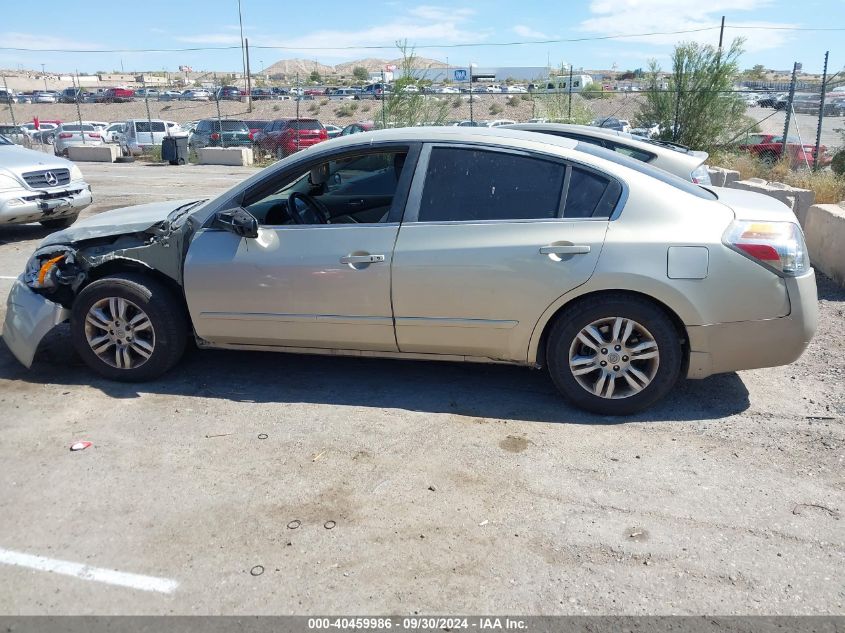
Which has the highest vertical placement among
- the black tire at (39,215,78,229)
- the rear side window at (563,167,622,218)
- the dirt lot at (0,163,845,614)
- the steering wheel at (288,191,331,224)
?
the rear side window at (563,167,622,218)

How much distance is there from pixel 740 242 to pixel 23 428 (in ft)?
14.5

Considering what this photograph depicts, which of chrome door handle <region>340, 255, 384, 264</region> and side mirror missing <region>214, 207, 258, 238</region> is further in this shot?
side mirror missing <region>214, 207, 258, 238</region>

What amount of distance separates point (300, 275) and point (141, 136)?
27566 mm

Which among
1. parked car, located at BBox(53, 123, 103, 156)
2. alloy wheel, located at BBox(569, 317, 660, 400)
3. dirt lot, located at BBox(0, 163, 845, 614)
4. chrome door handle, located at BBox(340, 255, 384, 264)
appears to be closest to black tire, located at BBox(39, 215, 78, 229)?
dirt lot, located at BBox(0, 163, 845, 614)

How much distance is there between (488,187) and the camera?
14.7 feet

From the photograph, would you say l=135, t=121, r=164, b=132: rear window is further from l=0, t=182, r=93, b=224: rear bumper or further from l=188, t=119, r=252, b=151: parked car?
l=0, t=182, r=93, b=224: rear bumper

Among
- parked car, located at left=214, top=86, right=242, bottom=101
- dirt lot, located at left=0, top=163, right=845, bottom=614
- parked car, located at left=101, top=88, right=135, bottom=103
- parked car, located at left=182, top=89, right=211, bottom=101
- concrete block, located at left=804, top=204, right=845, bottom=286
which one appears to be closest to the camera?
dirt lot, located at left=0, top=163, right=845, bottom=614

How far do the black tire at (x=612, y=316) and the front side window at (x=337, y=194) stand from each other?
4.38ft

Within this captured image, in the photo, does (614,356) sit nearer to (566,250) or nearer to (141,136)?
(566,250)

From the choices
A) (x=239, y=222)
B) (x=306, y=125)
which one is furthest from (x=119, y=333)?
(x=306, y=125)

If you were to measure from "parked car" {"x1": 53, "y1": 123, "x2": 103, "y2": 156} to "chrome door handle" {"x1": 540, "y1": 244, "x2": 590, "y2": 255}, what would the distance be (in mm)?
27406

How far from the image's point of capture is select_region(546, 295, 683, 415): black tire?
167 inches

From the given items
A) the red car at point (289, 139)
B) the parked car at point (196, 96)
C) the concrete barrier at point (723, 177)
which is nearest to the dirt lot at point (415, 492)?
the concrete barrier at point (723, 177)

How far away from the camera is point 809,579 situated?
116 inches
